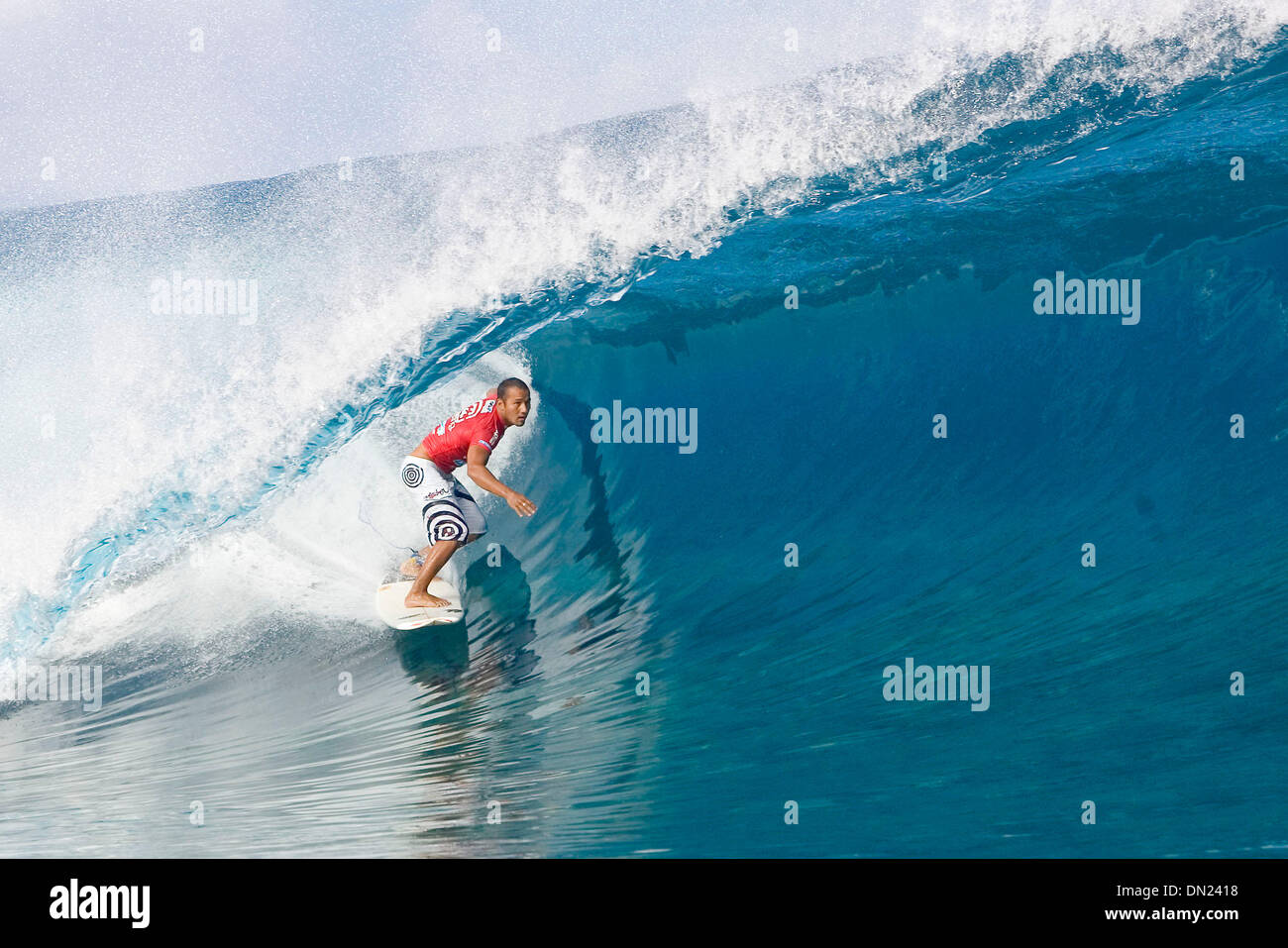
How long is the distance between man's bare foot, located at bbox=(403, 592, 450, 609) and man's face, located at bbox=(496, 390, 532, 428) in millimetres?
1123

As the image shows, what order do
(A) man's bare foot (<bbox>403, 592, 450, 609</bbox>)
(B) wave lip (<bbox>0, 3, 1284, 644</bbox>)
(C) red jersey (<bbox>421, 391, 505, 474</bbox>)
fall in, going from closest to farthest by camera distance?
1. (C) red jersey (<bbox>421, 391, 505, 474</bbox>)
2. (A) man's bare foot (<bbox>403, 592, 450, 609</bbox>)
3. (B) wave lip (<bbox>0, 3, 1284, 644</bbox>)

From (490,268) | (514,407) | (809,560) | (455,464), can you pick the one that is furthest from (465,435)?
(490,268)

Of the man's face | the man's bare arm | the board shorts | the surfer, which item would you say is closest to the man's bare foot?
the surfer

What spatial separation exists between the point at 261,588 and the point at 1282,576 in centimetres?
590

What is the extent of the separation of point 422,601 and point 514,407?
4.13 feet

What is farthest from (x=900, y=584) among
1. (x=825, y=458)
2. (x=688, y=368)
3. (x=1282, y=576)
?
(x=688, y=368)

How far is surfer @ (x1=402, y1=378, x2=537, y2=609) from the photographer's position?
501cm

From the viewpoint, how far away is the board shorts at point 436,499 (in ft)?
16.8

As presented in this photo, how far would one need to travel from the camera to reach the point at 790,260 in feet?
25.6

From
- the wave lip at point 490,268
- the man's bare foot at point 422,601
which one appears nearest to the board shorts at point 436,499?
the man's bare foot at point 422,601

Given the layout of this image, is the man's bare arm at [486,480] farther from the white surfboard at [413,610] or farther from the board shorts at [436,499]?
the white surfboard at [413,610]

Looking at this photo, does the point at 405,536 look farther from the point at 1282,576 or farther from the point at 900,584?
the point at 1282,576

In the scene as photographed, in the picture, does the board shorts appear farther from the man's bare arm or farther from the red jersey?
the man's bare arm

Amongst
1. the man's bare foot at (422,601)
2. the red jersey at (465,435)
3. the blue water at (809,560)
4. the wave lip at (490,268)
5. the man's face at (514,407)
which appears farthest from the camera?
the wave lip at (490,268)
